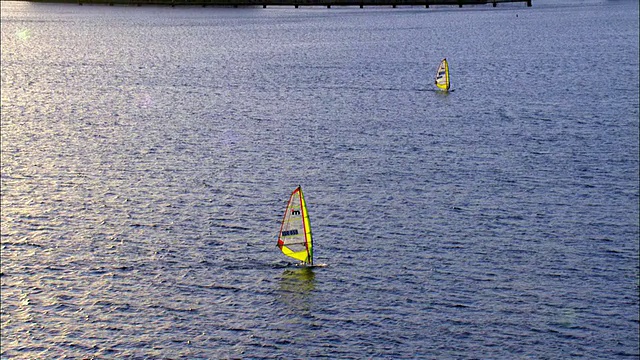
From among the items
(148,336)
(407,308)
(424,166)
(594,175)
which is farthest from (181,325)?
(594,175)

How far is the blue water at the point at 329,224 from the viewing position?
50.2 metres

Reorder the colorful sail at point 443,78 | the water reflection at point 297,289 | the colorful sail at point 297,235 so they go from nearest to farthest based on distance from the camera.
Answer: the water reflection at point 297,289 < the colorful sail at point 297,235 < the colorful sail at point 443,78

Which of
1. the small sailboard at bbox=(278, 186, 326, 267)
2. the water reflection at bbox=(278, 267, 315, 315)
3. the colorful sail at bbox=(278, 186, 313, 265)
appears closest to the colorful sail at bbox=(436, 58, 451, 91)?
the colorful sail at bbox=(278, 186, 313, 265)

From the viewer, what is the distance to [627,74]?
14150cm

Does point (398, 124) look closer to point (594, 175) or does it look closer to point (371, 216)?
point (594, 175)

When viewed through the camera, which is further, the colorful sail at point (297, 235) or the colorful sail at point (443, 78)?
the colorful sail at point (443, 78)

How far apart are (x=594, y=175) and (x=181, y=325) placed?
4280cm

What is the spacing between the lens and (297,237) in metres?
59.7

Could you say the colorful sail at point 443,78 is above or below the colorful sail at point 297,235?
above

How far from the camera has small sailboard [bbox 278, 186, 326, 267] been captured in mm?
59656

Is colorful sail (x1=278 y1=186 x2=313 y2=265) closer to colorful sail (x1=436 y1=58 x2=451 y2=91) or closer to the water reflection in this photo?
the water reflection

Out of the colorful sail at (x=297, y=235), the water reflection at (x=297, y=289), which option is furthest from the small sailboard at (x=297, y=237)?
the water reflection at (x=297, y=289)

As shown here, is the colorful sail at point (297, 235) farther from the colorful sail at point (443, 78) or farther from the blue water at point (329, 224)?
the colorful sail at point (443, 78)

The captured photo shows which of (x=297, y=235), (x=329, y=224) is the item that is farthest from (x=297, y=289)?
(x=329, y=224)
